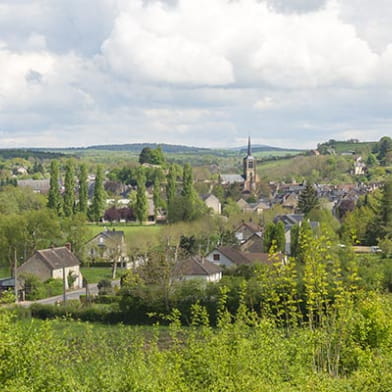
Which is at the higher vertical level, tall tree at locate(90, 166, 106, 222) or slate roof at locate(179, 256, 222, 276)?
tall tree at locate(90, 166, 106, 222)

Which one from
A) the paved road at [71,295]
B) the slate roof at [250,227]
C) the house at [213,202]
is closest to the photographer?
the paved road at [71,295]

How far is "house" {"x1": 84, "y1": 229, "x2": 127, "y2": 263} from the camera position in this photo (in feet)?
206

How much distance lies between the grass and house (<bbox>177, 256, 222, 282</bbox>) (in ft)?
31.7

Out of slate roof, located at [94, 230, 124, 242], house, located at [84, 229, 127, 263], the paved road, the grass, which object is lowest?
the grass

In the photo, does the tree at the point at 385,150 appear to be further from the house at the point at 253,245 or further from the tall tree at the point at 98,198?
the house at the point at 253,245

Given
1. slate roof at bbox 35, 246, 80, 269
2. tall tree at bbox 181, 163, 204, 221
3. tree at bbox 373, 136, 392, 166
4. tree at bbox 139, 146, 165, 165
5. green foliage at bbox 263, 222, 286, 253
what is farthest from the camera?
tree at bbox 373, 136, 392, 166

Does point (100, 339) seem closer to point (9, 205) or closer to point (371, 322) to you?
point (371, 322)

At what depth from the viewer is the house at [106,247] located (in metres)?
62.7

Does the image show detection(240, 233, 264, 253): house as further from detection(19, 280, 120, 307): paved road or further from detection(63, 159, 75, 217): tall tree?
detection(63, 159, 75, 217): tall tree

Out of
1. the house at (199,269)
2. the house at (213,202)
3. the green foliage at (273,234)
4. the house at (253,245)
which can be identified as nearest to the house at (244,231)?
the house at (253,245)

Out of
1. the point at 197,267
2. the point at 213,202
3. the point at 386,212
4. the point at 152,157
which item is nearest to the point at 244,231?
the point at 386,212

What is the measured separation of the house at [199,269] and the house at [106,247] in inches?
486

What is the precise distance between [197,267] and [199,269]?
0.31m

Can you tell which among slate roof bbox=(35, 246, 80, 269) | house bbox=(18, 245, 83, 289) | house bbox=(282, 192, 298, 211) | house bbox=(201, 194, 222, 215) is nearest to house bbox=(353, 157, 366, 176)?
house bbox=(282, 192, 298, 211)
